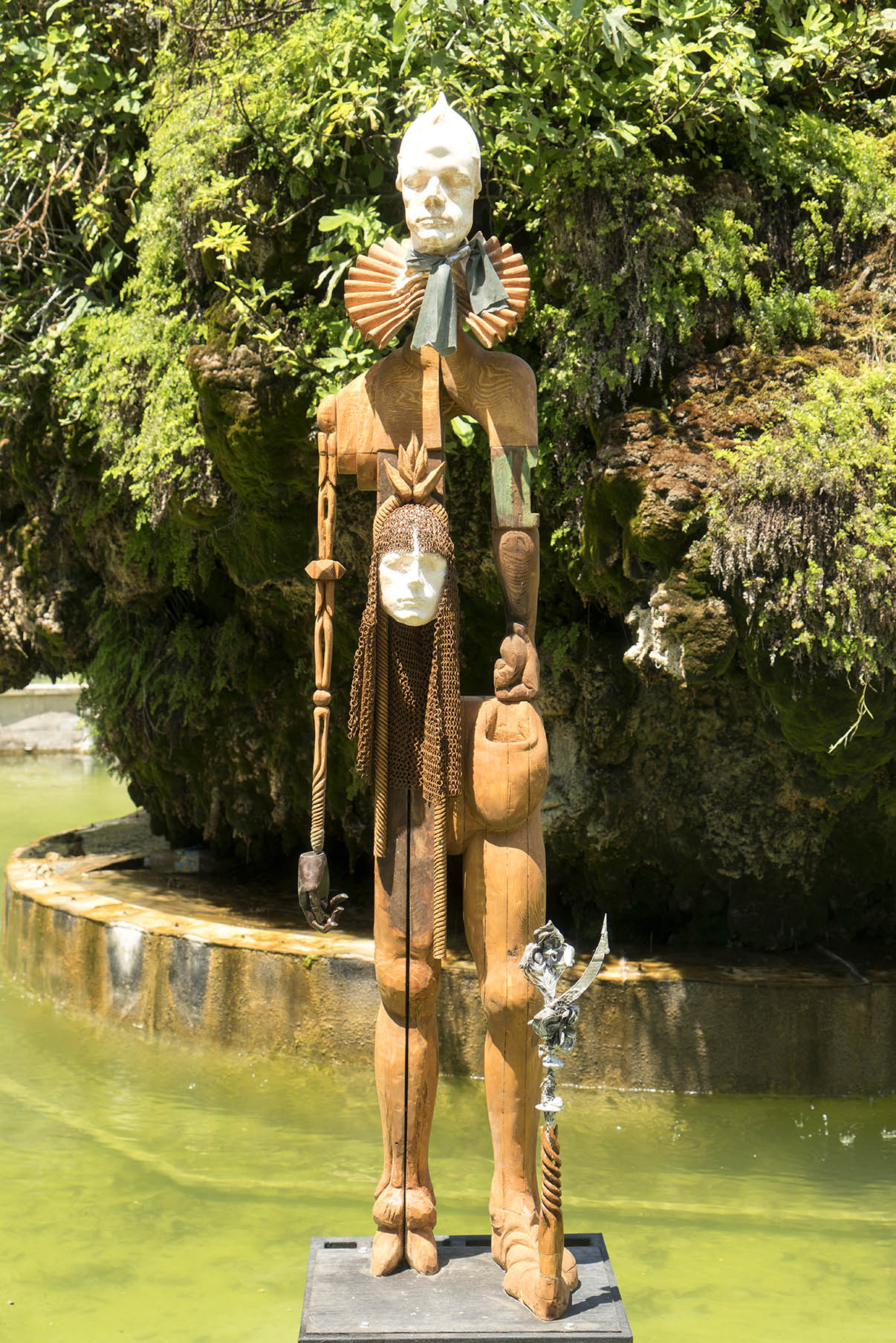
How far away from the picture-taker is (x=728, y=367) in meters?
6.92

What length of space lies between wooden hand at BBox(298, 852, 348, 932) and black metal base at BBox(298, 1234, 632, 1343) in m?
1.09

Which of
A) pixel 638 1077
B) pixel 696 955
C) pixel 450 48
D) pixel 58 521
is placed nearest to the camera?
pixel 450 48

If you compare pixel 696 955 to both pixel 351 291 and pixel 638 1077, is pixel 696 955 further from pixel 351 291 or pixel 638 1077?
pixel 351 291

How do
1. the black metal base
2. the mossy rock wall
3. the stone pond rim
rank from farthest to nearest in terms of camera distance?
1. the stone pond rim
2. the mossy rock wall
3. the black metal base

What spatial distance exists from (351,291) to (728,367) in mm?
3131

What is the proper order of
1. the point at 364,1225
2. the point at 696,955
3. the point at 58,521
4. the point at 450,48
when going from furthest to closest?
the point at 58,521, the point at 696,955, the point at 450,48, the point at 364,1225

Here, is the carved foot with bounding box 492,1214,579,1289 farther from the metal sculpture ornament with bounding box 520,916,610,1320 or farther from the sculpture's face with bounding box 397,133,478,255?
the sculpture's face with bounding box 397,133,478,255

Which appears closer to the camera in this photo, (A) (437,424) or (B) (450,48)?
(A) (437,424)

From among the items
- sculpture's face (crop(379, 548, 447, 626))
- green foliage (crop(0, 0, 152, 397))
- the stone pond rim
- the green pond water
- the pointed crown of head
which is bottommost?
the green pond water

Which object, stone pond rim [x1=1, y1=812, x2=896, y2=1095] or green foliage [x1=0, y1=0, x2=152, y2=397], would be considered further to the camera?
green foliage [x1=0, y1=0, x2=152, y2=397]

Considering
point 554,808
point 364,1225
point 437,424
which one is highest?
point 437,424

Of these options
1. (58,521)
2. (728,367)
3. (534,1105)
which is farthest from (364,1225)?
(58,521)

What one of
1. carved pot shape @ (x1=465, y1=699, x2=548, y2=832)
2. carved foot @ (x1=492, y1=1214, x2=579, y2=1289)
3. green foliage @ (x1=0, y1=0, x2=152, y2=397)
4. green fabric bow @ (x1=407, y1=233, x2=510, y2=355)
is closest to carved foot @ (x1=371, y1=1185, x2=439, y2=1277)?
carved foot @ (x1=492, y1=1214, x2=579, y2=1289)

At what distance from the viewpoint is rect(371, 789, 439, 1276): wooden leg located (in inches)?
166
